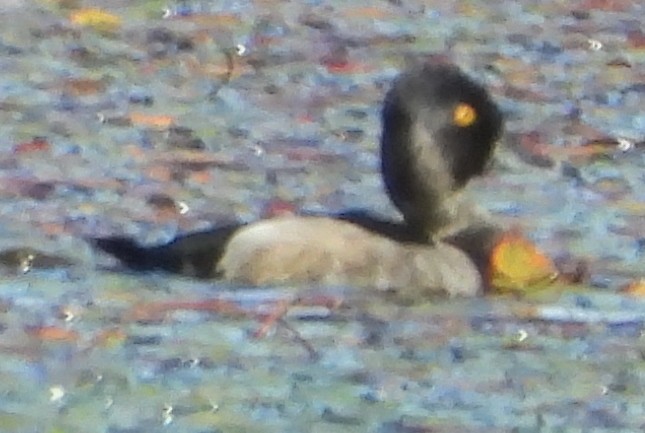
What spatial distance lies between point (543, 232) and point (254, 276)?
0.48 m

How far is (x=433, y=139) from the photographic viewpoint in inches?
111

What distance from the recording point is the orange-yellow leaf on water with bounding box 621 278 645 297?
2.78 meters

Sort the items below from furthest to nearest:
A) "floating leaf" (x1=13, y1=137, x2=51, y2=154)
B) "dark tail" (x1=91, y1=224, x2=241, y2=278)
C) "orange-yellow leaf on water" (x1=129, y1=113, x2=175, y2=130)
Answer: "orange-yellow leaf on water" (x1=129, y1=113, x2=175, y2=130)
"floating leaf" (x1=13, y1=137, x2=51, y2=154)
"dark tail" (x1=91, y1=224, x2=241, y2=278)

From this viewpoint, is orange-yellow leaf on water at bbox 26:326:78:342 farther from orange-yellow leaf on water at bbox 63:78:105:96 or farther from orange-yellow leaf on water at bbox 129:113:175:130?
Result: orange-yellow leaf on water at bbox 63:78:105:96

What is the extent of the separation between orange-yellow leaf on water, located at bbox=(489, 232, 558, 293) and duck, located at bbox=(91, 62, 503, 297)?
2 cm

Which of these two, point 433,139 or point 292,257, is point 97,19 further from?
point 292,257

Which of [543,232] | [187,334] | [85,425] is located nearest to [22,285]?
[187,334]

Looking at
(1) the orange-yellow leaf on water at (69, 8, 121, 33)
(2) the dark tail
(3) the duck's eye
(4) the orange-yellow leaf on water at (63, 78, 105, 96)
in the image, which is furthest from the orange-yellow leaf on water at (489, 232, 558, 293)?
(1) the orange-yellow leaf on water at (69, 8, 121, 33)

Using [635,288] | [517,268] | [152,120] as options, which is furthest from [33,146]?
[635,288]

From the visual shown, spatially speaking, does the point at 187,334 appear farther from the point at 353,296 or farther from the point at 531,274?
the point at 531,274

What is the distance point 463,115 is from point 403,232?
5.9 inches

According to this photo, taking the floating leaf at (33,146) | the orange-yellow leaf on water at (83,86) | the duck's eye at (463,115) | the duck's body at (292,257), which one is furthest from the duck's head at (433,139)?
the orange-yellow leaf on water at (83,86)

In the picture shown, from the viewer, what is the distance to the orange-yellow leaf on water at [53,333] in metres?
2.55

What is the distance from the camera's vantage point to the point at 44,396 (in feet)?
7.79
